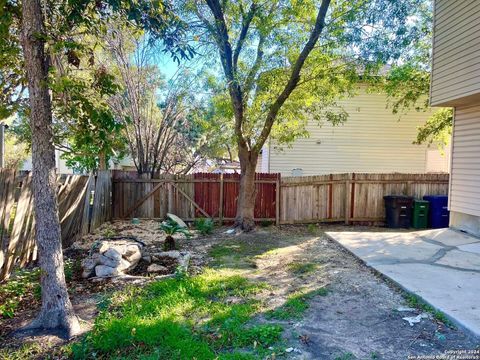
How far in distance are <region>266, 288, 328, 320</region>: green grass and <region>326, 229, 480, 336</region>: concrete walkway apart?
116cm

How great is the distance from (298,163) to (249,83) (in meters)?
6.02

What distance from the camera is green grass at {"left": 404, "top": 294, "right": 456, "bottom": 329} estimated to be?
334 cm

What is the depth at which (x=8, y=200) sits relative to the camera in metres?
4.53

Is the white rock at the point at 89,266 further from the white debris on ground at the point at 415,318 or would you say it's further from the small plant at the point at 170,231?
the white debris on ground at the point at 415,318

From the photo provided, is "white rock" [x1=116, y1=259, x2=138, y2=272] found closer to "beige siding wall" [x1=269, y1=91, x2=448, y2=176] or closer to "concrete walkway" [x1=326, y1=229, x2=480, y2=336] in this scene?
"concrete walkway" [x1=326, y1=229, x2=480, y2=336]

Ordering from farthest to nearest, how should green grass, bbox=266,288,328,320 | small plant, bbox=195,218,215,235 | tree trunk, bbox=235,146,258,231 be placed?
1. tree trunk, bbox=235,146,258,231
2. small plant, bbox=195,218,215,235
3. green grass, bbox=266,288,328,320

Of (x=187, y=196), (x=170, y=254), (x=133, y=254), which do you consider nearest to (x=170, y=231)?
(x=170, y=254)

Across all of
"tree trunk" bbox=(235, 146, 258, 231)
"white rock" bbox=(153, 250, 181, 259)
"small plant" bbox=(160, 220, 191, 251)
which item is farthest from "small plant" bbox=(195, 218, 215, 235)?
"white rock" bbox=(153, 250, 181, 259)

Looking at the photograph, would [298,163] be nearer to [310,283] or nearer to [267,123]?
[267,123]

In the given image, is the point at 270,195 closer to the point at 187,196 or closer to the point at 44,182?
the point at 187,196

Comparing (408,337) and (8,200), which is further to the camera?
(8,200)

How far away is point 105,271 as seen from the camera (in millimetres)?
4906

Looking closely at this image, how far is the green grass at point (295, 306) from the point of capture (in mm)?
3635

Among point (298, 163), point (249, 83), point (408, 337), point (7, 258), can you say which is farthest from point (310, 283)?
point (298, 163)
